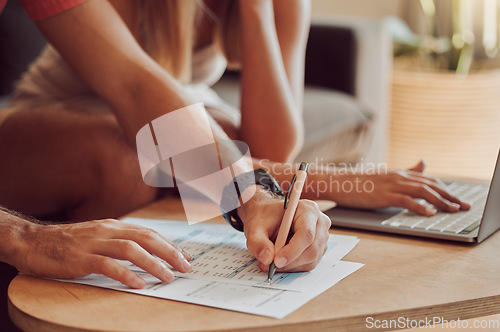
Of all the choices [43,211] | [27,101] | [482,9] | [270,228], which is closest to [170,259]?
[270,228]

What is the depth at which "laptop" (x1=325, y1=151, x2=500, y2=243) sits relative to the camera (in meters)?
0.78

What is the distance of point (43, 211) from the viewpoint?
1099 mm

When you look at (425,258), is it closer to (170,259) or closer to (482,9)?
(170,259)

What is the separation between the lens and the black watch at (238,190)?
2.63 ft

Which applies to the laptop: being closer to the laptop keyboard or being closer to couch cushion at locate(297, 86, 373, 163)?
the laptop keyboard

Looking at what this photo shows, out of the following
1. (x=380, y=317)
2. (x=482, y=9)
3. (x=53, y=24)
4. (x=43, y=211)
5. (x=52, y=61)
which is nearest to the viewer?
(x=380, y=317)

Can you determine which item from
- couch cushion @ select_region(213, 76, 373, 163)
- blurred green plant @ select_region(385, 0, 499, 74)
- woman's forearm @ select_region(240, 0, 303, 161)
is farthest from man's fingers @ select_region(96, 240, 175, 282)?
blurred green plant @ select_region(385, 0, 499, 74)

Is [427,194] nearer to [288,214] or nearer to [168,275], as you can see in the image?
[288,214]

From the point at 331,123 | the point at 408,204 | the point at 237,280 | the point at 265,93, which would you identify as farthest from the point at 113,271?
the point at 331,123

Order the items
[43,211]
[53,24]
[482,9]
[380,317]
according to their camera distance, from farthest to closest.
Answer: [482,9]
[43,211]
[53,24]
[380,317]

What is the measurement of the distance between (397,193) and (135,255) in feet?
1.41

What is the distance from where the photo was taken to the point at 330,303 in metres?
0.60

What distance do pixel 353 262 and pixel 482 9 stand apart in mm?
2762

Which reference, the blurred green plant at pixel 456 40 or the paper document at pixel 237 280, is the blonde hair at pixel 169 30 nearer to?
the paper document at pixel 237 280
